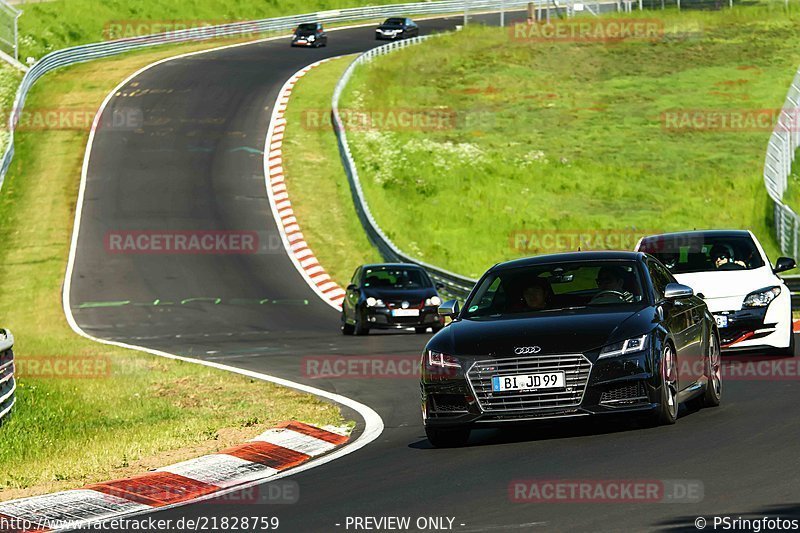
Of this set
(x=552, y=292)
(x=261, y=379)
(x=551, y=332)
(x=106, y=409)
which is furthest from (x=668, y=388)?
(x=261, y=379)

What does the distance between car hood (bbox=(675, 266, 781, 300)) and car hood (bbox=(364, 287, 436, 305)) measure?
9.75 meters

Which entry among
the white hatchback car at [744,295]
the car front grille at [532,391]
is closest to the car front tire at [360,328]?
the white hatchback car at [744,295]

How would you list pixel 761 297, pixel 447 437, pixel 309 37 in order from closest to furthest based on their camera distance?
pixel 447 437 < pixel 761 297 < pixel 309 37

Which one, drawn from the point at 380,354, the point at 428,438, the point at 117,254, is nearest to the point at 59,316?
the point at 117,254

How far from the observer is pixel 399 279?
28531mm

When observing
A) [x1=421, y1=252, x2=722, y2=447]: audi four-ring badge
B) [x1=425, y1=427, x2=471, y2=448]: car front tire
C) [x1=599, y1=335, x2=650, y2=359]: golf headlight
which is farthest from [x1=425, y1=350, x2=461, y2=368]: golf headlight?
[x1=599, y1=335, x2=650, y2=359]: golf headlight

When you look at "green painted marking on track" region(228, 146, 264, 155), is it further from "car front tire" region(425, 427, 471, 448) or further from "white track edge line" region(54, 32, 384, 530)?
"car front tire" region(425, 427, 471, 448)

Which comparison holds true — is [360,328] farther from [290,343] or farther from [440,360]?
[440,360]

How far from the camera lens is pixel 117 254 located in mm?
38625

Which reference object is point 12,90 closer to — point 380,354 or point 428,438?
point 380,354

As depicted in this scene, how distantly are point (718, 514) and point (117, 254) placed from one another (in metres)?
32.3

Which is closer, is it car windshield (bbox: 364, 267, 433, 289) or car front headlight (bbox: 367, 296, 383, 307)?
car front headlight (bbox: 367, 296, 383, 307)

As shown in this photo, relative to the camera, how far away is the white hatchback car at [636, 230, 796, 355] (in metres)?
17.0

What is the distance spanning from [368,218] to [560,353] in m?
28.8
